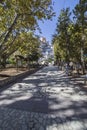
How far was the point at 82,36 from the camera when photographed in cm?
3228

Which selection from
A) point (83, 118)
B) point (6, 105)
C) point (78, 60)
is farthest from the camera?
point (78, 60)

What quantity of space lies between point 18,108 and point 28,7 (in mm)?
11770

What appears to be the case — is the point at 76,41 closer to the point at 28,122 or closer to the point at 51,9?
the point at 51,9

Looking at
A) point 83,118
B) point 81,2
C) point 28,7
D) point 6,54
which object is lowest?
point 83,118

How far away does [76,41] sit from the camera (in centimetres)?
3631

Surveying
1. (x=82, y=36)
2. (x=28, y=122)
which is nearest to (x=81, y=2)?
(x=82, y=36)

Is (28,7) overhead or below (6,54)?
overhead

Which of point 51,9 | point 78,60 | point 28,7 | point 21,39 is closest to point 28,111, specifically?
point 28,7

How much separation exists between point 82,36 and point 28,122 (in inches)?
992

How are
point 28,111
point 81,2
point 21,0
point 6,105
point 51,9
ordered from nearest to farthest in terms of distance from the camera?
point 28,111
point 6,105
point 21,0
point 51,9
point 81,2

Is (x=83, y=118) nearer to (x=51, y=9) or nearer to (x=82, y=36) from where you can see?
(x=51, y=9)

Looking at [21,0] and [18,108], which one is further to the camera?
[21,0]

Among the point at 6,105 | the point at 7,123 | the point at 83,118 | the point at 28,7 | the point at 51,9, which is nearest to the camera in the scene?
the point at 7,123

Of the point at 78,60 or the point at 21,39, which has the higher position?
the point at 21,39
